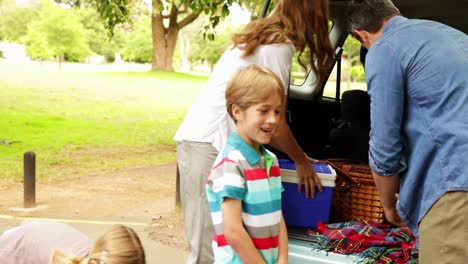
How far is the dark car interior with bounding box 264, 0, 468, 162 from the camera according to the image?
3980 mm

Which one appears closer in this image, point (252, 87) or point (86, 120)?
point (252, 87)

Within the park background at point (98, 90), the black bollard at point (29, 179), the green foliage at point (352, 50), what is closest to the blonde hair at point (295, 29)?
the park background at point (98, 90)

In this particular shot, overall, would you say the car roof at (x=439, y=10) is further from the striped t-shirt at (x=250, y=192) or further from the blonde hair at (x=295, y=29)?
the striped t-shirt at (x=250, y=192)

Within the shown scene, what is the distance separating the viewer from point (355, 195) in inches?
134

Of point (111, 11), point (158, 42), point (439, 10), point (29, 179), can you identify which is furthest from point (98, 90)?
point (439, 10)

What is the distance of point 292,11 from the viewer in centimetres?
266

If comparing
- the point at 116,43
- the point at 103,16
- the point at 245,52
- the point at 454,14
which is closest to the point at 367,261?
the point at 245,52

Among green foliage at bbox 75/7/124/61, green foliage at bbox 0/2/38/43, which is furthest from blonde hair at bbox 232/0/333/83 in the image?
green foliage at bbox 0/2/38/43

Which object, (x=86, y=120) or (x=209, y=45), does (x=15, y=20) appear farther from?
(x=86, y=120)

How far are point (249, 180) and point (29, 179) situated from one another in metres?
5.40

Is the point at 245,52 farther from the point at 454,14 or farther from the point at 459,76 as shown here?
the point at 454,14

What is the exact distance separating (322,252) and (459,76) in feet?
3.98

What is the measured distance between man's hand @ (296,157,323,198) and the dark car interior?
1.52ft

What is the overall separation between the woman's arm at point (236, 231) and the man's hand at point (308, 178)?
745mm
